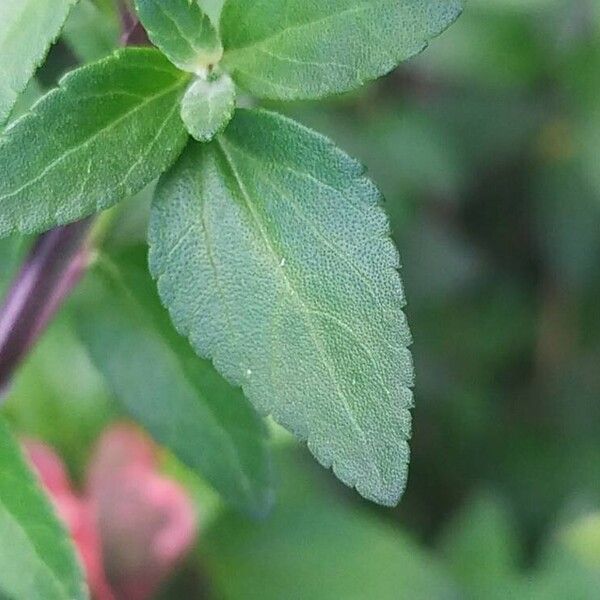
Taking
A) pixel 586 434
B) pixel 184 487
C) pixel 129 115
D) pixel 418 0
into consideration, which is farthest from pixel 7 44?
pixel 586 434

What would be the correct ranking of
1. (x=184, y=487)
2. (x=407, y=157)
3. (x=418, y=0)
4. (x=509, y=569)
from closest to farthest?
(x=418, y=0) → (x=184, y=487) → (x=509, y=569) → (x=407, y=157)

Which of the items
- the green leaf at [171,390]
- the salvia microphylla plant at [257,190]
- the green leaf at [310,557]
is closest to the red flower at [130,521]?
the green leaf at [310,557]

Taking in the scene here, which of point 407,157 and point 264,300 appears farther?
point 407,157

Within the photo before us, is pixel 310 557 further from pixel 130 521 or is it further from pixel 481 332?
pixel 481 332

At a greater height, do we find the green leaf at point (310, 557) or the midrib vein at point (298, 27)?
the midrib vein at point (298, 27)

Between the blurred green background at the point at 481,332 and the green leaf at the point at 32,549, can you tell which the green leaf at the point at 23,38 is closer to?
the green leaf at the point at 32,549

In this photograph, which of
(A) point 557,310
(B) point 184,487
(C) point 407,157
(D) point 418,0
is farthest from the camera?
(A) point 557,310

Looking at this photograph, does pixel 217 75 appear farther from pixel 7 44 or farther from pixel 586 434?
pixel 586 434

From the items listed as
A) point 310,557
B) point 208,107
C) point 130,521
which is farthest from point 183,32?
point 310,557
